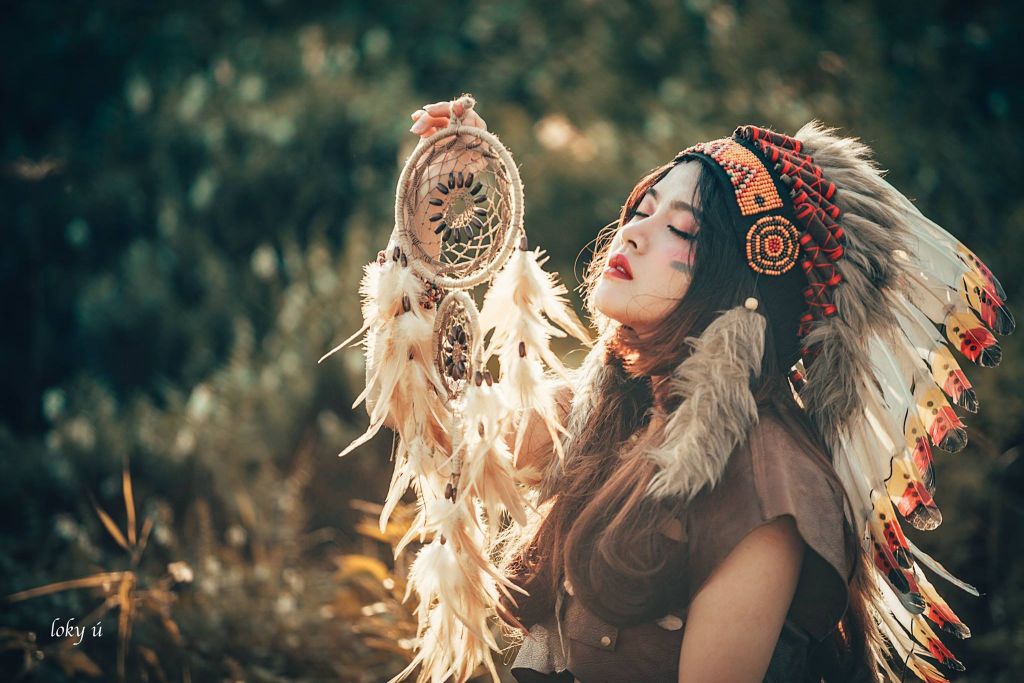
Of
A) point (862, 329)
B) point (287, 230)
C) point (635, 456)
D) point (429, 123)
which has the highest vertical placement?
point (429, 123)

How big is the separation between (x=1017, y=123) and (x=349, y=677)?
4711 mm

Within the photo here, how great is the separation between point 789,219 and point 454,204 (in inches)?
26.1

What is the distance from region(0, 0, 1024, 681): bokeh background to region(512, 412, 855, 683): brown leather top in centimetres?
108

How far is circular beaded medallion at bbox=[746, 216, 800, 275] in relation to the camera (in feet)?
6.07

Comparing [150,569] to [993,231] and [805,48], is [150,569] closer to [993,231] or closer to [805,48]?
[993,231]

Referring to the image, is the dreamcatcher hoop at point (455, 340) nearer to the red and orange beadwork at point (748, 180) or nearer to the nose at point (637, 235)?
the nose at point (637, 235)

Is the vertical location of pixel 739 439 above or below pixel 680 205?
below

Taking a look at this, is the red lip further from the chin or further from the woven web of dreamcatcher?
the woven web of dreamcatcher

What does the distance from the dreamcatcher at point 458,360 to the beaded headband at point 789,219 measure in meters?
0.38

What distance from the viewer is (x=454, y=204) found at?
2012 millimetres

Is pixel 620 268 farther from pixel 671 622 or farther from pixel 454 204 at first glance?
pixel 671 622

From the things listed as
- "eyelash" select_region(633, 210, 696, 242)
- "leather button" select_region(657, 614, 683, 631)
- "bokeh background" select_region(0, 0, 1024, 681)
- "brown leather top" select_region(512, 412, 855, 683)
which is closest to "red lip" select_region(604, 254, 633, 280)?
"eyelash" select_region(633, 210, 696, 242)

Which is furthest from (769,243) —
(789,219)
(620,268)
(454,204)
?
(454,204)

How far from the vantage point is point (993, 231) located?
4633 mm
